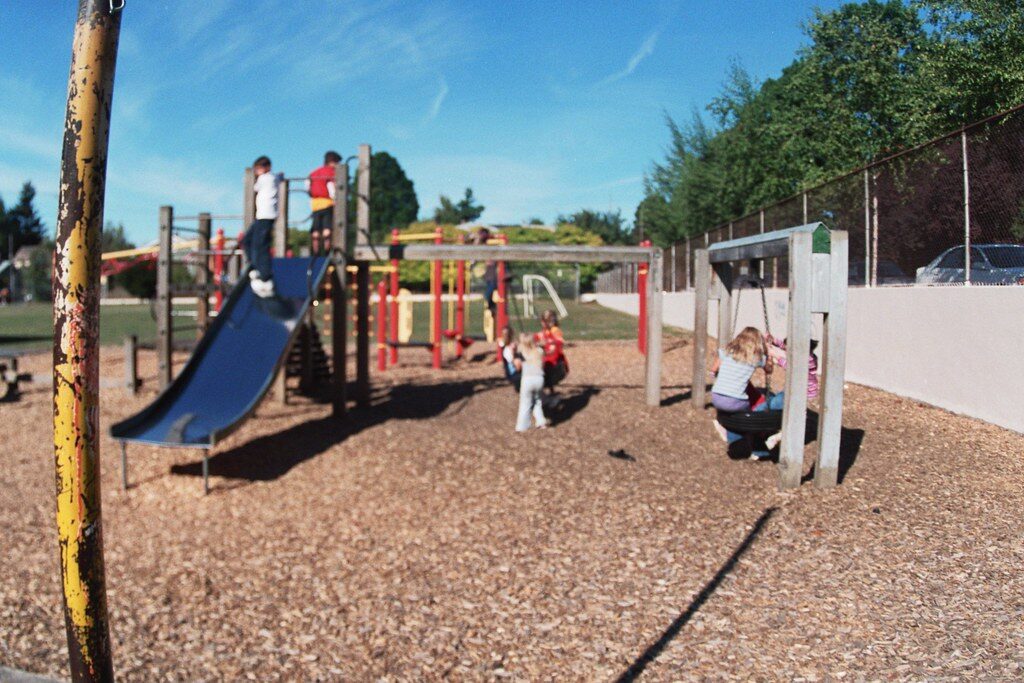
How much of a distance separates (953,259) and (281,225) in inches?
336

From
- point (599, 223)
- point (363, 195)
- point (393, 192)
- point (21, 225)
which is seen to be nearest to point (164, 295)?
point (363, 195)

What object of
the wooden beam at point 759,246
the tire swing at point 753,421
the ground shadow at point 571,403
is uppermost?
the wooden beam at point 759,246

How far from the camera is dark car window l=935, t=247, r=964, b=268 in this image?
578 cm

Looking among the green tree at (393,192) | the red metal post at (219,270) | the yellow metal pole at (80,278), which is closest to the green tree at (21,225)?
the green tree at (393,192)

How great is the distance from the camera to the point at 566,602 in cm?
561

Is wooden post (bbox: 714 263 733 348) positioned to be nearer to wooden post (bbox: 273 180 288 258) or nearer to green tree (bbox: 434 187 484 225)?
wooden post (bbox: 273 180 288 258)

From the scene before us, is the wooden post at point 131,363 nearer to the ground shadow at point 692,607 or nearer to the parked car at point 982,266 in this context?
the ground shadow at point 692,607

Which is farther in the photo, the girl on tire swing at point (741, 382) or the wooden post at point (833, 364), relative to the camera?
the girl on tire swing at point (741, 382)

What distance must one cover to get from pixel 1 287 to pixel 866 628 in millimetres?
83927

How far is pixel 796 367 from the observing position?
6.50 meters

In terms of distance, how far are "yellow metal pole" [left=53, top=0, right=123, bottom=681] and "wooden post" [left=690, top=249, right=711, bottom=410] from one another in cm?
751

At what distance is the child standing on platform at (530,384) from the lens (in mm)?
9633

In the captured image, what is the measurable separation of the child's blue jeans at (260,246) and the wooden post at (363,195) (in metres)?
1.06

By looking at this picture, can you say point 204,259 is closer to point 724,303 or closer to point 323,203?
point 323,203
